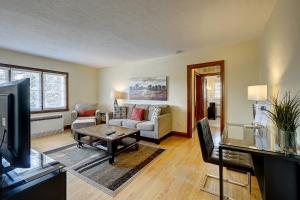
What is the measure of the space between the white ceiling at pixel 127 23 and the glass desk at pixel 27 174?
6.28 ft

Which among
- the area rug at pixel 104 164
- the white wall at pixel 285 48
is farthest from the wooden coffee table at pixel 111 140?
the white wall at pixel 285 48

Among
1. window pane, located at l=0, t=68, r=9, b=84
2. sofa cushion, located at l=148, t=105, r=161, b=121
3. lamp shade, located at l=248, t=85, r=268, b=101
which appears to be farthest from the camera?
sofa cushion, located at l=148, t=105, r=161, b=121

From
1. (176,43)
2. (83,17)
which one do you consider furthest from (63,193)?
(176,43)

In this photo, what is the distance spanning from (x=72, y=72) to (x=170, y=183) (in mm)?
4908

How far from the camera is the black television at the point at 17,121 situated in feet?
2.58

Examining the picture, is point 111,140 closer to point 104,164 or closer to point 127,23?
point 104,164

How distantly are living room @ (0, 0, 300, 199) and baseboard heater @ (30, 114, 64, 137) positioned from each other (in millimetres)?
27

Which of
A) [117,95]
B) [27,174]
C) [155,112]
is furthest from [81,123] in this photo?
[27,174]

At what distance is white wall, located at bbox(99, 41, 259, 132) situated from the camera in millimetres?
3406

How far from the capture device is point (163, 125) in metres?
3.94

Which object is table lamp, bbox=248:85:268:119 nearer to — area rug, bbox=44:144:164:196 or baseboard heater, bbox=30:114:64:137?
area rug, bbox=44:144:164:196

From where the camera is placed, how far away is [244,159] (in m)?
1.80

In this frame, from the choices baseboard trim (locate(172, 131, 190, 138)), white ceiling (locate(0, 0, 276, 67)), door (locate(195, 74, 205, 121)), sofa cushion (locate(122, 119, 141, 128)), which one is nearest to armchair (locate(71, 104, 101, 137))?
sofa cushion (locate(122, 119, 141, 128))

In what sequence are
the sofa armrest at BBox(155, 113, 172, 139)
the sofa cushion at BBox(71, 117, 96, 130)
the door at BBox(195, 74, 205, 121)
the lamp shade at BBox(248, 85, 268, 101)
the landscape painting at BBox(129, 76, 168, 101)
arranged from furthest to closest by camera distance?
the door at BBox(195, 74, 205, 121) → the landscape painting at BBox(129, 76, 168, 101) → the sofa cushion at BBox(71, 117, 96, 130) → the sofa armrest at BBox(155, 113, 172, 139) → the lamp shade at BBox(248, 85, 268, 101)
